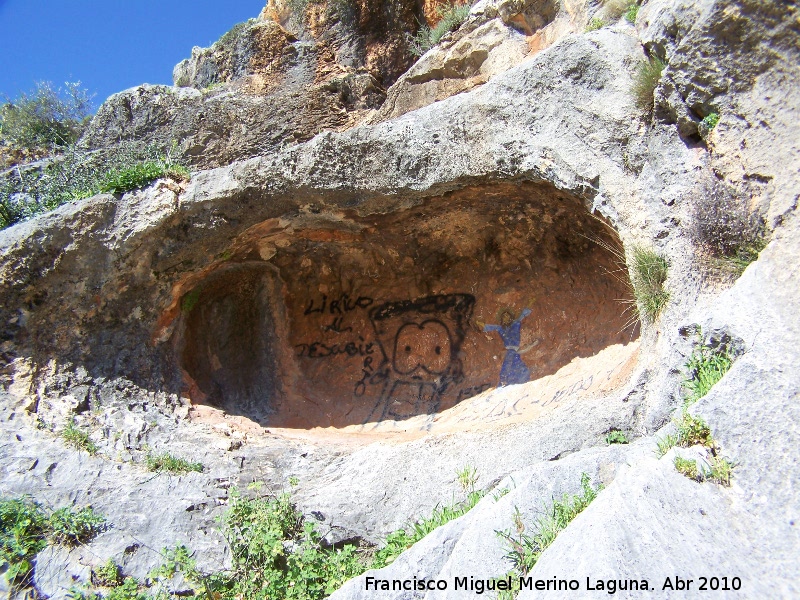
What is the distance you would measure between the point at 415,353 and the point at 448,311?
0.58 metres

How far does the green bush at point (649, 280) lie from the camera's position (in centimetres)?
426

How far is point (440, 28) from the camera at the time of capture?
8328 millimetres

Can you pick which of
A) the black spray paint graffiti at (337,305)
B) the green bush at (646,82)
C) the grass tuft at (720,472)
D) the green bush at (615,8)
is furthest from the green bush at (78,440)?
the green bush at (615,8)

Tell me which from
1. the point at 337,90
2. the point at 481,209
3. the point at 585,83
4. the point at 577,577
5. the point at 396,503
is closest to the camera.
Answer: the point at 577,577

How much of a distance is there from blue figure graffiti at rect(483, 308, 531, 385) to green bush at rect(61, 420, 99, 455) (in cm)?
357

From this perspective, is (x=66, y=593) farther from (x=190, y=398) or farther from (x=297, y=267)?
(x=297, y=267)

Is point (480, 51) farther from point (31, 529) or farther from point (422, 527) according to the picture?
point (31, 529)

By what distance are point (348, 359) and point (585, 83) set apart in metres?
3.74

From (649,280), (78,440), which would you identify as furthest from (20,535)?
(649,280)

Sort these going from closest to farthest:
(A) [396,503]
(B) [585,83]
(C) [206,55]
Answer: (A) [396,503] < (B) [585,83] < (C) [206,55]

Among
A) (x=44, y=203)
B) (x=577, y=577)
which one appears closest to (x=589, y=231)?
(x=577, y=577)

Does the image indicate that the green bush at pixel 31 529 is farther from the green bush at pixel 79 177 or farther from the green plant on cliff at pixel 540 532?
the green plant on cliff at pixel 540 532

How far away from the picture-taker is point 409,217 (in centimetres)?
614

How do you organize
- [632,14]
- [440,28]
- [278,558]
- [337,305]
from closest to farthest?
[278,558] < [632,14] < [337,305] < [440,28]
